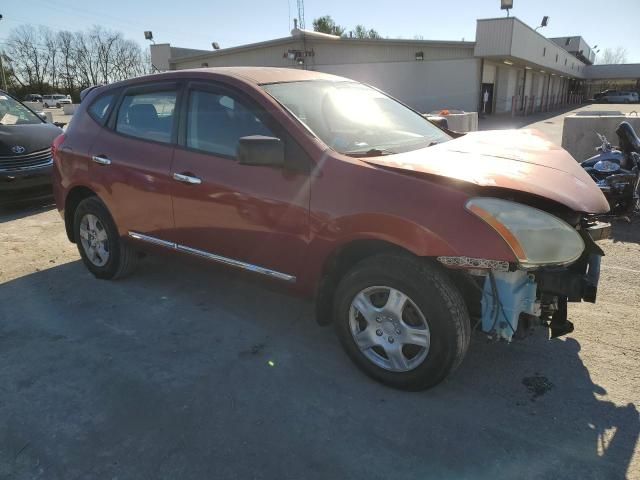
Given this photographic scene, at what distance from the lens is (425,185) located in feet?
8.36

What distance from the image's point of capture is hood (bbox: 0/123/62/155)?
25.0 feet

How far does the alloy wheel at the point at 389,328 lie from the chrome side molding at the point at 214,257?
536mm

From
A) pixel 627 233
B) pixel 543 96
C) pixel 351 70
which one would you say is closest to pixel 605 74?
pixel 543 96

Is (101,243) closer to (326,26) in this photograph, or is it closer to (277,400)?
(277,400)

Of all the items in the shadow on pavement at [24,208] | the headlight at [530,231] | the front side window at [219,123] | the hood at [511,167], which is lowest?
the shadow on pavement at [24,208]

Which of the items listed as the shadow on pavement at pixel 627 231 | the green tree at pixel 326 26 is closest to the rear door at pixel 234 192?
the shadow on pavement at pixel 627 231

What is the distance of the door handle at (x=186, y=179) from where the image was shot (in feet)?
11.3

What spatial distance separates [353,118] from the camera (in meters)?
3.47

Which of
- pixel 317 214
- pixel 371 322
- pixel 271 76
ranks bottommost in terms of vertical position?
pixel 371 322

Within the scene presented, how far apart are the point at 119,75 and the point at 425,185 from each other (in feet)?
306

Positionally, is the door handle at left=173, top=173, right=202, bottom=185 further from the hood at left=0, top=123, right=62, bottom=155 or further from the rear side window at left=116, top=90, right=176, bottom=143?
the hood at left=0, top=123, right=62, bottom=155

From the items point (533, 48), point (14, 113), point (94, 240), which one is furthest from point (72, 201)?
point (533, 48)

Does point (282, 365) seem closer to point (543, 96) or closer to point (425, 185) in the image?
point (425, 185)

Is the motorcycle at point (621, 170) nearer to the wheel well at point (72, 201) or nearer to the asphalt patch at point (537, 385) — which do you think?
the asphalt patch at point (537, 385)
